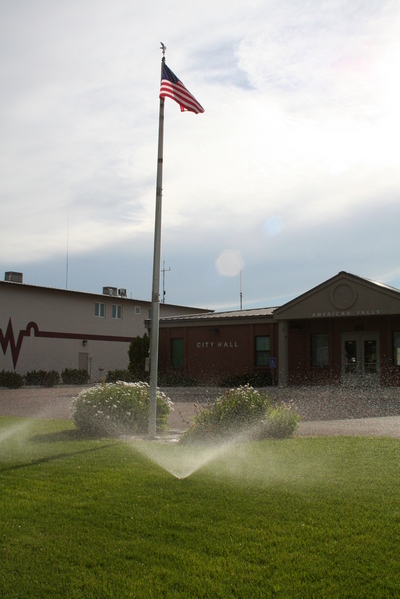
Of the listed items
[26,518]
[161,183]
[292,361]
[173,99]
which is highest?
[173,99]

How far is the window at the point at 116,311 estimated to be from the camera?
143ft

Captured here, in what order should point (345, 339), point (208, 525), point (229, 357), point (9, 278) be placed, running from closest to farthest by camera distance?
point (208, 525) < point (345, 339) < point (229, 357) < point (9, 278)

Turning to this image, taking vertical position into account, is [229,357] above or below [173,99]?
below

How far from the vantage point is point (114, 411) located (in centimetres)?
1246

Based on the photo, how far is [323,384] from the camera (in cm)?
2619

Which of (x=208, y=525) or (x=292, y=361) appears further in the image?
(x=292, y=361)

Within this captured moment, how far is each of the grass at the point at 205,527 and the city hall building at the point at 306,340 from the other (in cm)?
1627

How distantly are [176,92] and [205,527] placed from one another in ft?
31.2

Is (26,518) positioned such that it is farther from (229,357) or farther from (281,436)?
(229,357)

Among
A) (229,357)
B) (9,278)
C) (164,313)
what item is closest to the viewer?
(229,357)

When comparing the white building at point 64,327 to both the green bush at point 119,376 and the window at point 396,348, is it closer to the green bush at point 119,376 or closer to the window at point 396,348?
the green bush at point 119,376

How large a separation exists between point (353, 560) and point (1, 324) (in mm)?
33219

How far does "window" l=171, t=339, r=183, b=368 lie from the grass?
23.0 m

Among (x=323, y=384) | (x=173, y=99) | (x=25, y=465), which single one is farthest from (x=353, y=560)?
Result: (x=323, y=384)
